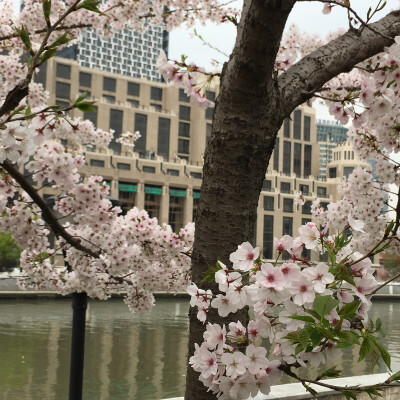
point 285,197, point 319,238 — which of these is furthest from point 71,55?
point 319,238

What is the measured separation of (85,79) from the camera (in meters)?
72.4

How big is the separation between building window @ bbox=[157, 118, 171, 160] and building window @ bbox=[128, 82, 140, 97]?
615 centimetres

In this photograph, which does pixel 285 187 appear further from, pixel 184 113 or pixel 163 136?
Answer: pixel 163 136

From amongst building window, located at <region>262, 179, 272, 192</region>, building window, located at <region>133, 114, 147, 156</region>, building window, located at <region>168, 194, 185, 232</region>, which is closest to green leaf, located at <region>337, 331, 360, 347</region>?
building window, located at <region>168, 194, 185, 232</region>

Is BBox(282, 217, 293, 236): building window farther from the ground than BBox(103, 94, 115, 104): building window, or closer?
closer

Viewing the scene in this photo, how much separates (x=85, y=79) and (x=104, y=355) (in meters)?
63.9

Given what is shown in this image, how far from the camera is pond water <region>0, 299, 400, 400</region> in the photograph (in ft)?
32.5

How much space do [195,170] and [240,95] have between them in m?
68.3

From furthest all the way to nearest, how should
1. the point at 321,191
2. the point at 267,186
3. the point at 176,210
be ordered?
the point at 321,191
the point at 267,186
the point at 176,210

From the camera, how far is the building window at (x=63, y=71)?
7038 centimetres

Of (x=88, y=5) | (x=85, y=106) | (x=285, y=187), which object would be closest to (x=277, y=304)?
(x=85, y=106)

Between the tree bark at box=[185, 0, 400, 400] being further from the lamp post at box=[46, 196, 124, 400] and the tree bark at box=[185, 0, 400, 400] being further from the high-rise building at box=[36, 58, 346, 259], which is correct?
the high-rise building at box=[36, 58, 346, 259]

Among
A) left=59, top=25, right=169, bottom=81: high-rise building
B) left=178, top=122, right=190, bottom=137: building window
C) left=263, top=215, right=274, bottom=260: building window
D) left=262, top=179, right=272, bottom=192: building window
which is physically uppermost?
left=59, top=25, right=169, bottom=81: high-rise building

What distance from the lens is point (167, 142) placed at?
2950 inches
